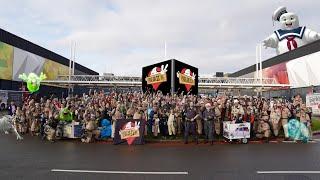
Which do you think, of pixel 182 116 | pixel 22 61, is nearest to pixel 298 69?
pixel 22 61

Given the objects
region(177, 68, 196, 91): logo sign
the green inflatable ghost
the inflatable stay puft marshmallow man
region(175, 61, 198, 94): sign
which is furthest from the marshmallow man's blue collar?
the green inflatable ghost

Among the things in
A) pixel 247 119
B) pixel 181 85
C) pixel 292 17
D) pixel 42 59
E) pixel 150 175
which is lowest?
pixel 150 175

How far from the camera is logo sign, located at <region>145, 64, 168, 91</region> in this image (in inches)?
964

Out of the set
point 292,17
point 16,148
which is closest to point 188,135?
point 16,148

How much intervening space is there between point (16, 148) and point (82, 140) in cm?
311

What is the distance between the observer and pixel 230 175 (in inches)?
321

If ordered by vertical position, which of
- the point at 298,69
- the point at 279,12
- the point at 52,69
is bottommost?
the point at 298,69

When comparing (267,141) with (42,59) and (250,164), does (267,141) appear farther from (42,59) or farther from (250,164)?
(42,59)

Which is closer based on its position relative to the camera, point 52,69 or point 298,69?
point 298,69

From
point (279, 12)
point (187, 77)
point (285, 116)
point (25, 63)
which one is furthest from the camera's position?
point (279, 12)

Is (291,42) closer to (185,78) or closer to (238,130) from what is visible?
(185,78)

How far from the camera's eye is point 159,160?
33.7 ft

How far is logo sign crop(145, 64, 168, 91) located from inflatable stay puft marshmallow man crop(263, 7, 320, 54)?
3370 centimetres

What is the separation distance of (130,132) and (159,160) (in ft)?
14.0
